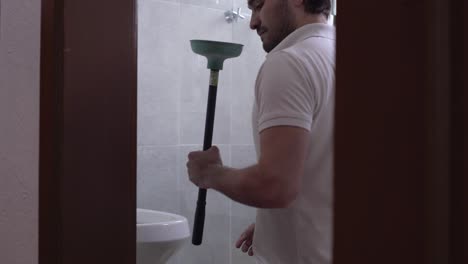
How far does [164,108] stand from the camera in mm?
2305

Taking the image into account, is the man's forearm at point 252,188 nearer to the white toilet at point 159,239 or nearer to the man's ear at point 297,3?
the man's ear at point 297,3

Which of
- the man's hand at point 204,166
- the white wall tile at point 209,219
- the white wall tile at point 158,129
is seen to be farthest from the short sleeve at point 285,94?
the white wall tile at point 209,219

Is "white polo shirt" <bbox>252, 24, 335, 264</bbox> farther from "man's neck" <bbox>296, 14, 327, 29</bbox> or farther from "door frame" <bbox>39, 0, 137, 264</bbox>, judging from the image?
"door frame" <bbox>39, 0, 137, 264</bbox>

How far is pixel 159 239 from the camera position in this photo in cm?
168

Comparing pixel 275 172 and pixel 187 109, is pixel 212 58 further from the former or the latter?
pixel 187 109

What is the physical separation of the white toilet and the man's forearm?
74 cm

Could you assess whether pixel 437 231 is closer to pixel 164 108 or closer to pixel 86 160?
pixel 86 160

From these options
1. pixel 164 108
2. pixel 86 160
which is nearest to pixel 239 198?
pixel 86 160

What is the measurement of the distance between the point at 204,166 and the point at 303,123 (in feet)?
0.79

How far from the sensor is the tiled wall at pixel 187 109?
88.7 inches

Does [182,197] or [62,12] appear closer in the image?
[62,12]

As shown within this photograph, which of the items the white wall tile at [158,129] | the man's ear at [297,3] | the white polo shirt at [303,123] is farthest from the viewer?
the white wall tile at [158,129]

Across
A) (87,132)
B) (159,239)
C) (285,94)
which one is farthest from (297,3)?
(159,239)

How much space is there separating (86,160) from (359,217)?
614 millimetres
